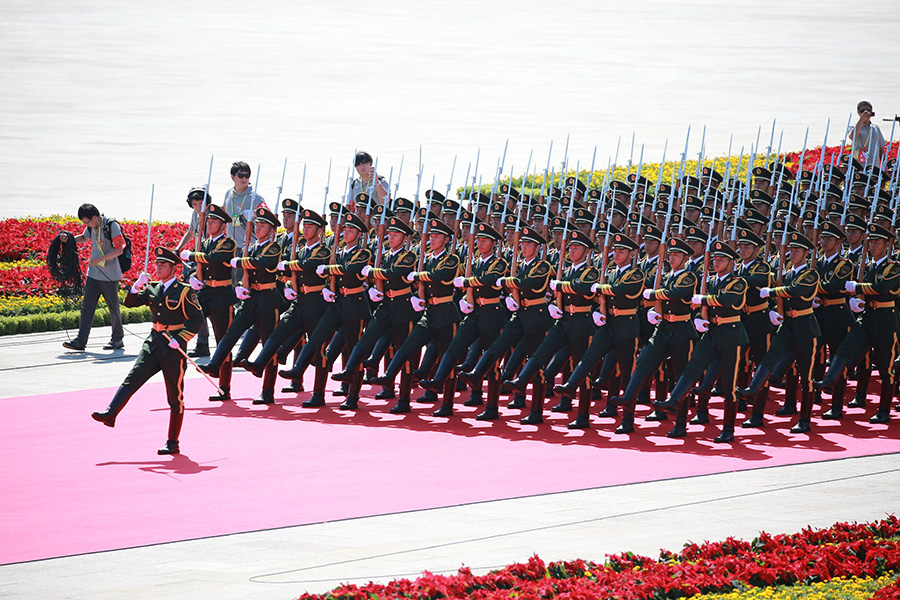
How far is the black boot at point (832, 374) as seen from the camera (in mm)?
12328

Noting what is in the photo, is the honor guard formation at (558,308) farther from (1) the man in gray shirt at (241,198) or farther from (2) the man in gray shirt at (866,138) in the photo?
(2) the man in gray shirt at (866,138)

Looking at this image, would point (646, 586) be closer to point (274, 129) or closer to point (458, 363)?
point (458, 363)

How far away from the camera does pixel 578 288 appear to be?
12430 millimetres

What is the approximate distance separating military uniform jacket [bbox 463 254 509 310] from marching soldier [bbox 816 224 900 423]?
9.10 ft

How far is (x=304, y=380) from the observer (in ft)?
48.1

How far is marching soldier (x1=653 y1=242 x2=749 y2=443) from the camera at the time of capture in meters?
11.8

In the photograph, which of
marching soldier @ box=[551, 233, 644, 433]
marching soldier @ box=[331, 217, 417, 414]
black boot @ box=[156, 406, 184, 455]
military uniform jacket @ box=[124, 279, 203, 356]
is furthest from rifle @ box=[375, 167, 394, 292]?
black boot @ box=[156, 406, 184, 455]

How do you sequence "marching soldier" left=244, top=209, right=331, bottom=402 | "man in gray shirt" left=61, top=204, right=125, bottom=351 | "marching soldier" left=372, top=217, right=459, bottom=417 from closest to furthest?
"marching soldier" left=372, top=217, right=459, bottom=417 → "marching soldier" left=244, top=209, right=331, bottom=402 → "man in gray shirt" left=61, top=204, right=125, bottom=351

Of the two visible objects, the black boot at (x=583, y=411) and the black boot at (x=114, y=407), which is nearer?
the black boot at (x=114, y=407)

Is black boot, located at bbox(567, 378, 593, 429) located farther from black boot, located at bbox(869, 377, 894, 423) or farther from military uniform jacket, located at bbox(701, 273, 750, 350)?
black boot, located at bbox(869, 377, 894, 423)

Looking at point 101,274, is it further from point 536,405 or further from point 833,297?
point 833,297

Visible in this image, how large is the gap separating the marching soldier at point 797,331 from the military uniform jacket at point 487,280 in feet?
7.18

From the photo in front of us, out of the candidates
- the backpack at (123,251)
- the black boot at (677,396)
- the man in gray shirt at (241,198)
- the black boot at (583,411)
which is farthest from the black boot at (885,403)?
the backpack at (123,251)

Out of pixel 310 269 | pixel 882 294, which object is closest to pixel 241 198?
pixel 310 269
